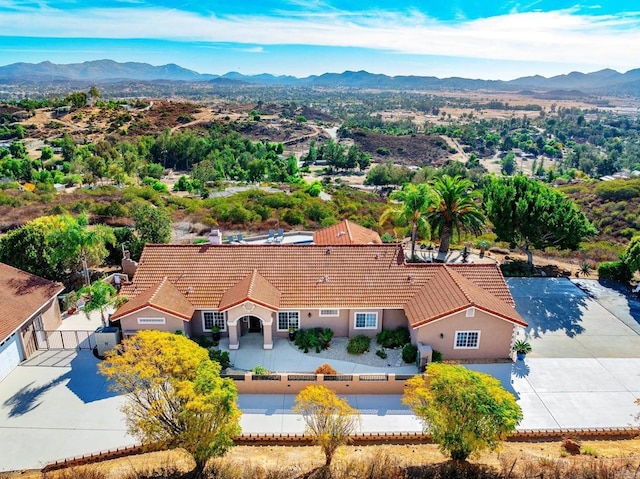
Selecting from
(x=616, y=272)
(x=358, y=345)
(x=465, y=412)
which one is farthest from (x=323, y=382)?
(x=616, y=272)

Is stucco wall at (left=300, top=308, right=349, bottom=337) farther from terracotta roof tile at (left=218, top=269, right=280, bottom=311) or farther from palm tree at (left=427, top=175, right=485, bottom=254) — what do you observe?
palm tree at (left=427, top=175, right=485, bottom=254)

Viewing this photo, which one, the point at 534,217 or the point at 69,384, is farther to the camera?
the point at 534,217

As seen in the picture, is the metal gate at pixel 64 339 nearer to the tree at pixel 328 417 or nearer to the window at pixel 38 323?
the window at pixel 38 323

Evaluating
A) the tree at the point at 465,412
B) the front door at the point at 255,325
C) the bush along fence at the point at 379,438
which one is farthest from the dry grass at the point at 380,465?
the front door at the point at 255,325

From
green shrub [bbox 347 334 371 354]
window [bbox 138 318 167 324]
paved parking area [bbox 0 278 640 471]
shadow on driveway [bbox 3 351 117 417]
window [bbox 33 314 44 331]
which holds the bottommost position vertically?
paved parking area [bbox 0 278 640 471]

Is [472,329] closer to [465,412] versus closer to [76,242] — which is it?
[465,412]

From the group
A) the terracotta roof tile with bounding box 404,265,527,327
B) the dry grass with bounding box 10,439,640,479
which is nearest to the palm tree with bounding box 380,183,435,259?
the terracotta roof tile with bounding box 404,265,527,327
